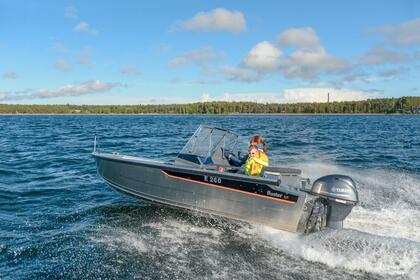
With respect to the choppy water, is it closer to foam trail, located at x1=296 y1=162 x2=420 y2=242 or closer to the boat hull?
foam trail, located at x1=296 y1=162 x2=420 y2=242

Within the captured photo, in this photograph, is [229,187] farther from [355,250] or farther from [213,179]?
[355,250]

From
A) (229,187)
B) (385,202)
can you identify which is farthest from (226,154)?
(385,202)

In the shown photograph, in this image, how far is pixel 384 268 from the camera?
593 cm

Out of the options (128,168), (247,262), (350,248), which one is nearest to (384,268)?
(350,248)

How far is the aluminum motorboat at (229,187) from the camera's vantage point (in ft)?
23.8

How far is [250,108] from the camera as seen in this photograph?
170m

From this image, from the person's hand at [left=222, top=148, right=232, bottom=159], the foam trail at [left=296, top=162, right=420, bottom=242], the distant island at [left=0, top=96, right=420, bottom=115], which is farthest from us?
the distant island at [left=0, top=96, right=420, bottom=115]

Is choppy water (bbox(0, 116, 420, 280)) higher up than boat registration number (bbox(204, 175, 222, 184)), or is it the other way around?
boat registration number (bbox(204, 175, 222, 184))

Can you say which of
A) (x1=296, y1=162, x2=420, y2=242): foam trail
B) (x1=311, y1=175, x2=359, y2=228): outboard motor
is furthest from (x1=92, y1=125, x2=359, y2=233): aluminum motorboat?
(x1=296, y1=162, x2=420, y2=242): foam trail

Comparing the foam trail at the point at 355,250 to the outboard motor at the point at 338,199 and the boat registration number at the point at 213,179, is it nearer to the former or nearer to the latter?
the outboard motor at the point at 338,199

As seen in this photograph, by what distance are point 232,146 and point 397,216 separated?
4046 mm

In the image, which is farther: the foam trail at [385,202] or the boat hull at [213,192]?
the foam trail at [385,202]

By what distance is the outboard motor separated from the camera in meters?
7.18

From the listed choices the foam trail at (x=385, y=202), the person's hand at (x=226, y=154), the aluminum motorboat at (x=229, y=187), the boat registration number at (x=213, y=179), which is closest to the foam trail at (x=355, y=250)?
the aluminum motorboat at (x=229, y=187)
